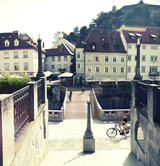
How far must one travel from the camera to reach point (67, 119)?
18062 mm

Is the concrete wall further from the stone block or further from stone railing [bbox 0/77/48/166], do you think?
stone railing [bbox 0/77/48/166]

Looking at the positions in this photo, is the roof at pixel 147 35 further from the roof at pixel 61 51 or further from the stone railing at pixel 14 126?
the stone railing at pixel 14 126

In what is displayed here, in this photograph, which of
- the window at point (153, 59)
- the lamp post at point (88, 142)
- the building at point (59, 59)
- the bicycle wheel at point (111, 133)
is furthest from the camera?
the building at point (59, 59)

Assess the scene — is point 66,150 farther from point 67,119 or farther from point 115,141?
point 67,119

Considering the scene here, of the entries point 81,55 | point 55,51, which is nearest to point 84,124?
point 81,55

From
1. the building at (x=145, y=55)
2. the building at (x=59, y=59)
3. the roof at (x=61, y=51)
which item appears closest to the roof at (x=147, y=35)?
the building at (x=145, y=55)

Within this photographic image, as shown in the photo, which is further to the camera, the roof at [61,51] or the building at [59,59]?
the roof at [61,51]

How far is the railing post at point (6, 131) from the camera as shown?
128 inches

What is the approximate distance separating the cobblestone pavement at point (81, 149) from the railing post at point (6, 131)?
4647 millimetres

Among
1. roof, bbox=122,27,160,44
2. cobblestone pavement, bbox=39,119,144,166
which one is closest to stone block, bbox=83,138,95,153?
cobblestone pavement, bbox=39,119,144,166

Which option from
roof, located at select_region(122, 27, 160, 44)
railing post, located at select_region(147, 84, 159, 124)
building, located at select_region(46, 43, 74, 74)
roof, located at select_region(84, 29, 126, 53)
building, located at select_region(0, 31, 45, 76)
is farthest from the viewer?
building, located at select_region(46, 43, 74, 74)

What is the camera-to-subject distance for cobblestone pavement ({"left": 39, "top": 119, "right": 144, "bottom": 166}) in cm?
874

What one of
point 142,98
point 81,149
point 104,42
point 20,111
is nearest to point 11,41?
point 104,42

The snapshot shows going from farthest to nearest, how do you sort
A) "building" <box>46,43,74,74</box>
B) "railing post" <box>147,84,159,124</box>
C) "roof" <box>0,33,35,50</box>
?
"building" <box>46,43,74,74</box>, "roof" <box>0,33,35,50</box>, "railing post" <box>147,84,159,124</box>
